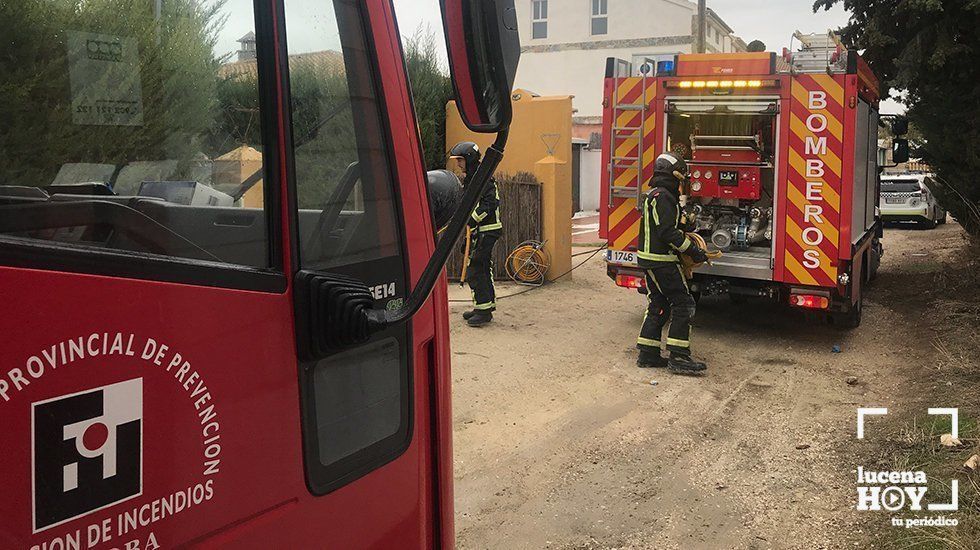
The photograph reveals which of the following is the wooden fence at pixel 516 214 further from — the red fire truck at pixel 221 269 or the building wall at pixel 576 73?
the building wall at pixel 576 73

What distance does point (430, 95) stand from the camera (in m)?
11.9

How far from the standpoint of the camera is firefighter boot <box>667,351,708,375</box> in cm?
666

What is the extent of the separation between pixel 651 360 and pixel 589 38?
86.0 ft

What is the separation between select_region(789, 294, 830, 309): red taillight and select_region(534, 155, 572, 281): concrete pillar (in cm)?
421

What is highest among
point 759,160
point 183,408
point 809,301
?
point 759,160

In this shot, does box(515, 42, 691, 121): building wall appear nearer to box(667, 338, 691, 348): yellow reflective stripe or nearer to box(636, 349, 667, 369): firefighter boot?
box(636, 349, 667, 369): firefighter boot

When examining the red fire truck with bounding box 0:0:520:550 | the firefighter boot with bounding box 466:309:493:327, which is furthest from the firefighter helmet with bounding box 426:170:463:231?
the firefighter boot with bounding box 466:309:493:327

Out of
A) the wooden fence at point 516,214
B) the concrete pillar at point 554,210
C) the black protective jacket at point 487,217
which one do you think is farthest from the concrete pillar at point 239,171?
the concrete pillar at point 554,210

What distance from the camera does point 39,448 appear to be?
1132mm

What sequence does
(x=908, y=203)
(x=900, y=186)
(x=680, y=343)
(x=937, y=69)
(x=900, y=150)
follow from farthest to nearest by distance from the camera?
(x=900, y=186) → (x=908, y=203) → (x=900, y=150) → (x=937, y=69) → (x=680, y=343)

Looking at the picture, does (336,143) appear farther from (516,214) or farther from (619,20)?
(619,20)

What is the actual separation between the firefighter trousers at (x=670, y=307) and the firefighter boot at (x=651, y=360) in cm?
4

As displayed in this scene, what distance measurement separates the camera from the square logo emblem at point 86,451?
3.74ft

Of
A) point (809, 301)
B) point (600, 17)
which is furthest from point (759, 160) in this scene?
point (600, 17)
